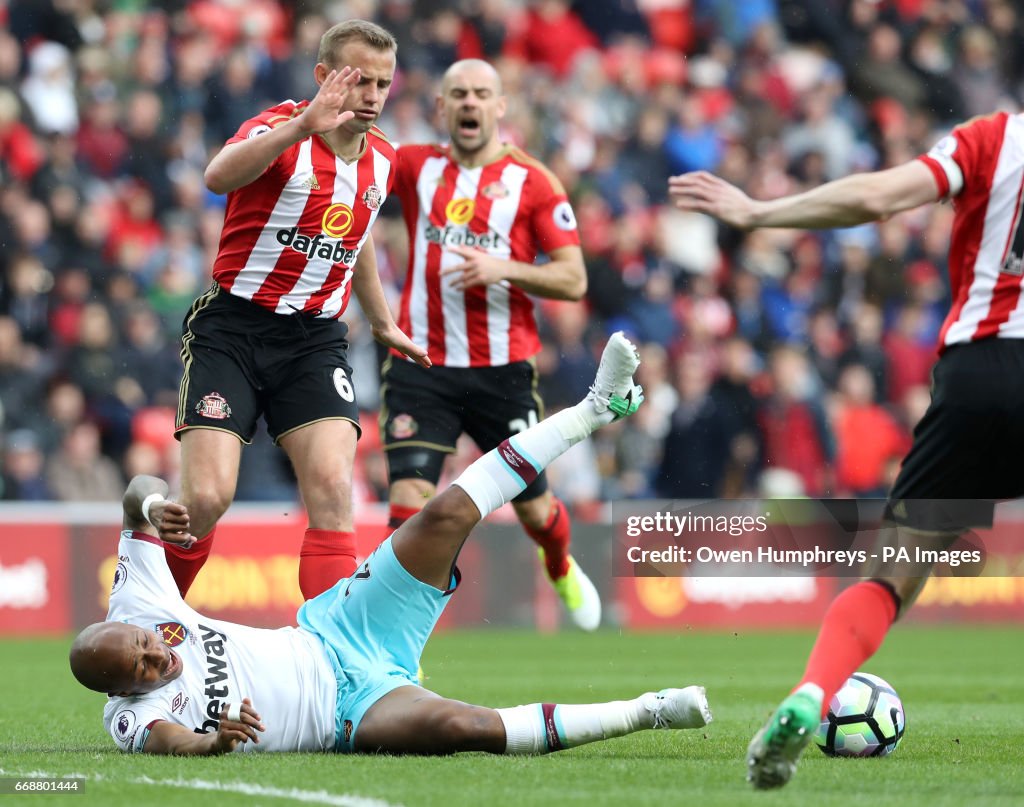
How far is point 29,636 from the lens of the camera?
13266 mm

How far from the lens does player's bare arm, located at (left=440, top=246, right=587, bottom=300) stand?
8219 mm

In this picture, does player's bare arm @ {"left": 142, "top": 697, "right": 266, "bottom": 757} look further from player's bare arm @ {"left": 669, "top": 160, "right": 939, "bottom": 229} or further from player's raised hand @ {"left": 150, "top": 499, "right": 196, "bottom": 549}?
player's bare arm @ {"left": 669, "top": 160, "right": 939, "bottom": 229}

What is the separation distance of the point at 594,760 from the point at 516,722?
0.37m

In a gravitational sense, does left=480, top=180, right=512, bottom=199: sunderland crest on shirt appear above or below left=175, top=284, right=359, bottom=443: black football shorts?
above

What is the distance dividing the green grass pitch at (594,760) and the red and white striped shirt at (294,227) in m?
1.98

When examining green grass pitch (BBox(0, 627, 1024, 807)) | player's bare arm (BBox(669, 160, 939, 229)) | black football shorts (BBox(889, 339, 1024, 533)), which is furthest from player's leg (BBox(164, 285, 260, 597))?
black football shorts (BBox(889, 339, 1024, 533))

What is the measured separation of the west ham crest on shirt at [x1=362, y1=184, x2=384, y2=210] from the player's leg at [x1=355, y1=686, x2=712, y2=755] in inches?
94.3

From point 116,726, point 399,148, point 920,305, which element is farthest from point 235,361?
point 920,305

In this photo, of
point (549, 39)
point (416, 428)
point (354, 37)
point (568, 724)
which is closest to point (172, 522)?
point (568, 724)

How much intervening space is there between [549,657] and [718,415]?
3273 millimetres

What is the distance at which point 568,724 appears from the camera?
565cm

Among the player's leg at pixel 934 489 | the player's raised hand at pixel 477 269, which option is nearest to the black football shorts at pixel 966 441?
the player's leg at pixel 934 489

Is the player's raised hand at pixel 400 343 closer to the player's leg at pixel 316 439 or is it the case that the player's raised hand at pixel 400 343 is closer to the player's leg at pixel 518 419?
the player's leg at pixel 316 439

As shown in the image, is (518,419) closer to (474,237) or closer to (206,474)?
(474,237)
